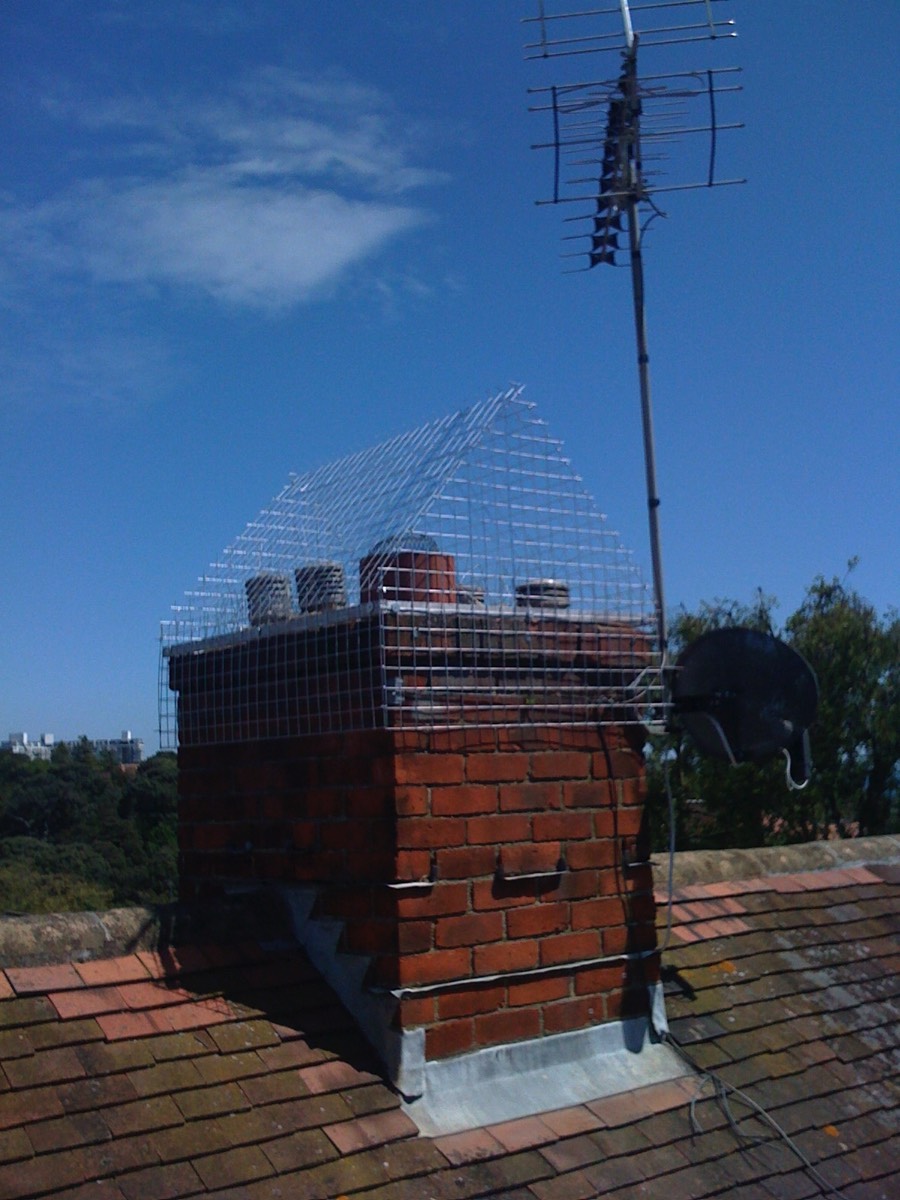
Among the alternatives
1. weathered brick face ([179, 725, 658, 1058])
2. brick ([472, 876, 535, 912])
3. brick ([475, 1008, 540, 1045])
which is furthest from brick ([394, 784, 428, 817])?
brick ([475, 1008, 540, 1045])

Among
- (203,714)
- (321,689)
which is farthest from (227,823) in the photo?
(321,689)

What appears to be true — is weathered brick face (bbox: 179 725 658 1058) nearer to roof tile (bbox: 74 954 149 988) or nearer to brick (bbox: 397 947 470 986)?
brick (bbox: 397 947 470 986)

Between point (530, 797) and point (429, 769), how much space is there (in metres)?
0.40

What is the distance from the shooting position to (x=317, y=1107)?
3.11 meters

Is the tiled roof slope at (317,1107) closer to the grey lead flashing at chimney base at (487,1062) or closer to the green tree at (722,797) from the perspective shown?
the grey lead flashing at chimney base at (487,1062)

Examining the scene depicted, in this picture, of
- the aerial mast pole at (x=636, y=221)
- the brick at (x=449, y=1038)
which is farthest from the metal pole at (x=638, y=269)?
the brick at (x=449, y=1038)

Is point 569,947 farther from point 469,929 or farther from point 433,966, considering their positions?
point 433,966

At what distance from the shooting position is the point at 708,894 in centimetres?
510

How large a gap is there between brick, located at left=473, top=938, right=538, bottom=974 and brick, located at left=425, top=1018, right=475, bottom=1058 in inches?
6.0

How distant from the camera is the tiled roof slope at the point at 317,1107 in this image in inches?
110

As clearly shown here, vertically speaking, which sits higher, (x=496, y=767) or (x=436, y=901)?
(x=496, y=767)

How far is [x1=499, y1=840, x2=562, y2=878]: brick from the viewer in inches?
140

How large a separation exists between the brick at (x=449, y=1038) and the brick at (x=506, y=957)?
0.50ft

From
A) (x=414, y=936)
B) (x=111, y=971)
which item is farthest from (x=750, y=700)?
(x=111, y=971)
